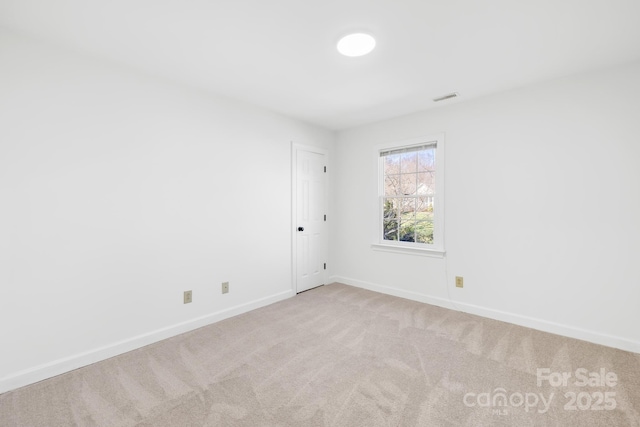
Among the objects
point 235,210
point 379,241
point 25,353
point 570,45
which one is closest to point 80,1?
point 235,210

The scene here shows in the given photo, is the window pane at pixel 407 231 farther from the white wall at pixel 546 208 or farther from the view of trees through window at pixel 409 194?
the white wall at pixel 546 208

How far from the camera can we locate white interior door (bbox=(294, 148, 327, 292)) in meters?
4.04

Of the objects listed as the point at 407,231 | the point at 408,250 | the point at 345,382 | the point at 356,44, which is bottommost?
the point at 345,382

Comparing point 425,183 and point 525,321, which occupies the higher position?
point 425,183

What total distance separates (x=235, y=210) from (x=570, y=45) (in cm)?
336

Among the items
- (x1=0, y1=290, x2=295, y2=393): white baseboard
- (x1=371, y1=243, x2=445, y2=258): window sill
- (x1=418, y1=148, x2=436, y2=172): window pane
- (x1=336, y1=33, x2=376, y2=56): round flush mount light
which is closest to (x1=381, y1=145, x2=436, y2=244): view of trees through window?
(x1=418, y1=148, x2=436, y2=172): window pane

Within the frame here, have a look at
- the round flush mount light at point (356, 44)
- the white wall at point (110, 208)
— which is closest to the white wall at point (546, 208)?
the round flush mount light at point (356, 44)

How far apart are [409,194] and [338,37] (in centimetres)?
233

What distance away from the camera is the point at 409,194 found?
3836mm

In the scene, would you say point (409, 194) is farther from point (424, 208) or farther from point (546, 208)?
point (546, 208)

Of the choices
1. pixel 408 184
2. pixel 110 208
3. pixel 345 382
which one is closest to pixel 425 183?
pixel 408 184

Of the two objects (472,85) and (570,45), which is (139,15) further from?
(570,45)

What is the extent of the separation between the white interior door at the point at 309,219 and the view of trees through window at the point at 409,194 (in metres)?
0.97

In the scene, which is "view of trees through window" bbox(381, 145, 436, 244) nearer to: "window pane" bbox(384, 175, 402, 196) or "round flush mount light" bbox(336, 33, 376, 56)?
"window pane" bbox(384, 175, 402, 196)
